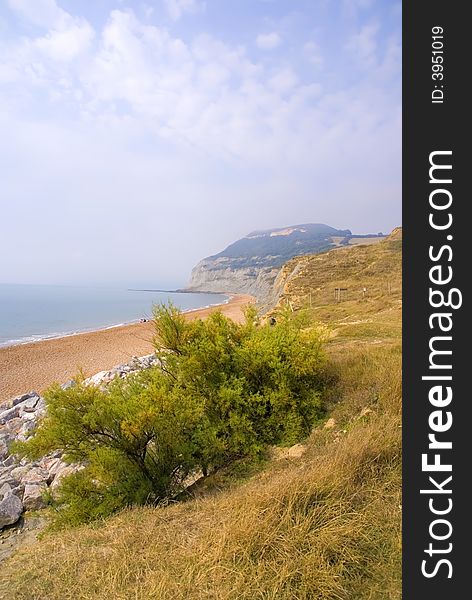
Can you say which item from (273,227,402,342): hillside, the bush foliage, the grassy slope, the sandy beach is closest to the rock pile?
the bush foliage

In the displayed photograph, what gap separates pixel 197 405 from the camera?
7.22 metres

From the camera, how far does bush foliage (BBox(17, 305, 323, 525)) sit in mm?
6379

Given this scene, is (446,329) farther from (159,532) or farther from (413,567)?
(159,532)

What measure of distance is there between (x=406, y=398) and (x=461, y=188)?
1413mm

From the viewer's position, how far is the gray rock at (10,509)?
25.7 feet

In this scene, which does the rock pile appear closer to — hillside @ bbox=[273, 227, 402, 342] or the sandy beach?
the sandy beach

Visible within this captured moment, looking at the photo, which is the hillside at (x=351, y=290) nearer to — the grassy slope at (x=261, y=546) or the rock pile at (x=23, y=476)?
the grassy slope at (x=261, y=546)

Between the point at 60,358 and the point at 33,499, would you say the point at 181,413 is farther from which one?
the point at 60,358

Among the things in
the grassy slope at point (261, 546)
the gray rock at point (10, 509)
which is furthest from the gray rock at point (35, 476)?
the grassy slope at point (261, 546)

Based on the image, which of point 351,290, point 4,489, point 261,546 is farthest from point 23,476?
point 351,290

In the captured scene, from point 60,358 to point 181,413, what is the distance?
87.5 feet

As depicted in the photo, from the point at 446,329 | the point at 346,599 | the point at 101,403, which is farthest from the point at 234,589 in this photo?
the point at 101,403

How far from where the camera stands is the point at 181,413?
6.64 m

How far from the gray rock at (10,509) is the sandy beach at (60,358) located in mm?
11812
